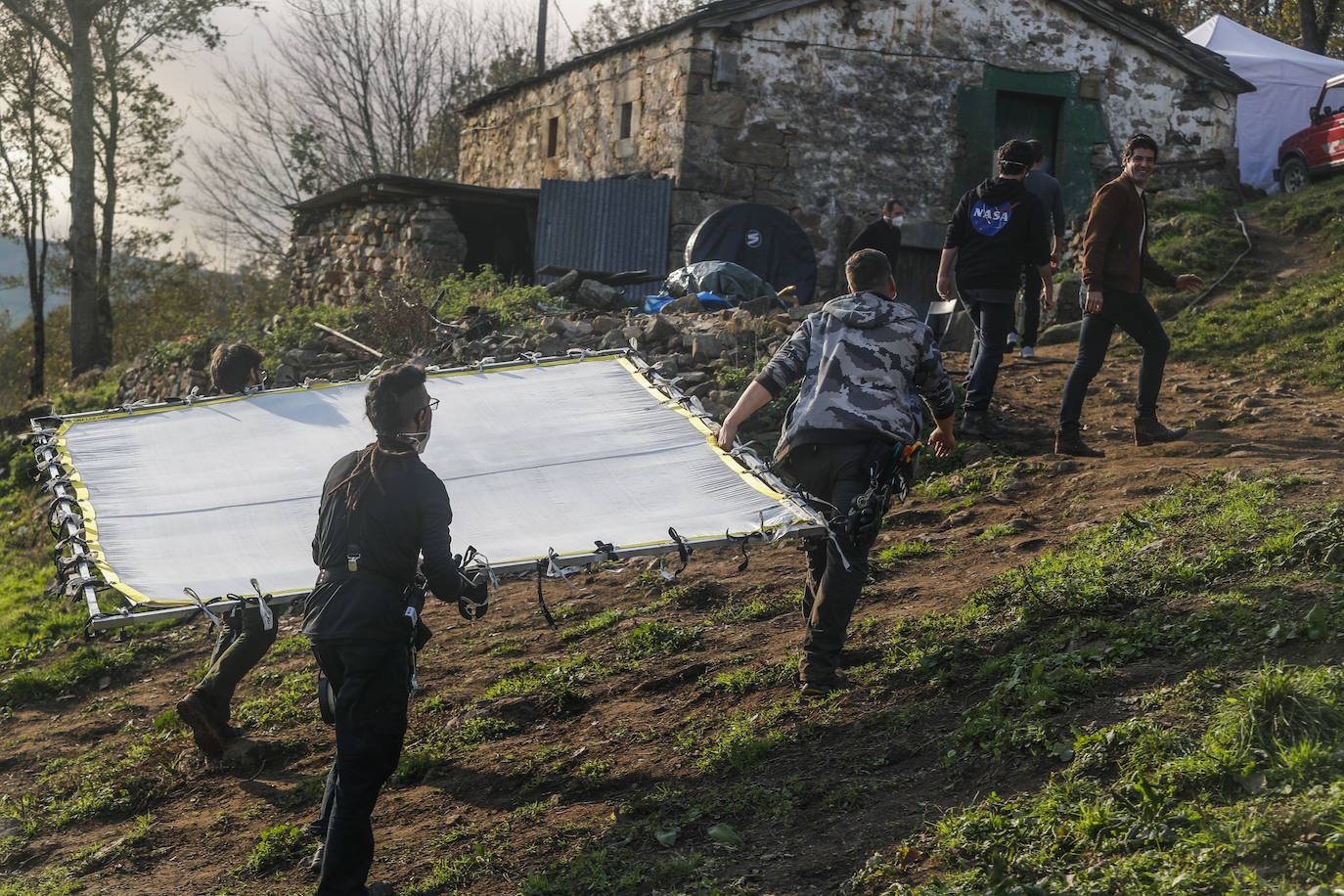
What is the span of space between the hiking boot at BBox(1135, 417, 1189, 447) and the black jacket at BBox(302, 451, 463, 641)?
5.39 m

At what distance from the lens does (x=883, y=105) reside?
16953 mm

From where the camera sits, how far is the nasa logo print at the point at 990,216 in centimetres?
802

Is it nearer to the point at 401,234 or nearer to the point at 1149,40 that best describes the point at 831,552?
the point at 401,234

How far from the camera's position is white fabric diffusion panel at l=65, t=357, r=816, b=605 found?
15.8ft

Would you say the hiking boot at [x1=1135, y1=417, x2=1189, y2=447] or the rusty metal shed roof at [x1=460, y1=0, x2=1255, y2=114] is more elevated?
the rusty metal shed roof at [x1=460, y1=0, x2=1255, y2=114]

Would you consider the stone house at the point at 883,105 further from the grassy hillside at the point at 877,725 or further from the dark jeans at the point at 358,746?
the dark jeans at the point at 358,746

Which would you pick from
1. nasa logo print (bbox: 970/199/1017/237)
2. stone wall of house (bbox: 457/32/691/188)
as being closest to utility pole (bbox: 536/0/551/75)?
stone wall of house (bbox: 457/32/691/188)

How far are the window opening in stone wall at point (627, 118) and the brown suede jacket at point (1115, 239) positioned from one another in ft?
36.8

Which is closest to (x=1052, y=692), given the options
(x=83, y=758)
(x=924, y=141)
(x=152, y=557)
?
(x=152, y=557)

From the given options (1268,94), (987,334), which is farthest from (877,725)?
(1268,94)

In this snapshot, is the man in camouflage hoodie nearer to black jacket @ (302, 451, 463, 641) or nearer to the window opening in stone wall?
black jacket @ (302, 451, 463, 641)

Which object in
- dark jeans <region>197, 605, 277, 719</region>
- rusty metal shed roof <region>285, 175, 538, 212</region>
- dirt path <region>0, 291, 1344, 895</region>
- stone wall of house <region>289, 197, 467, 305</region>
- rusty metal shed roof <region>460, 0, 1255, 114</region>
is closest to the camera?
dirt path <region>0, 291, 1344, 895</region>

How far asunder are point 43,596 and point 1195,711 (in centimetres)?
987

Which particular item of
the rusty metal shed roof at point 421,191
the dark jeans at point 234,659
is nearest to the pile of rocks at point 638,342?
the dark jeans at point 234,659
